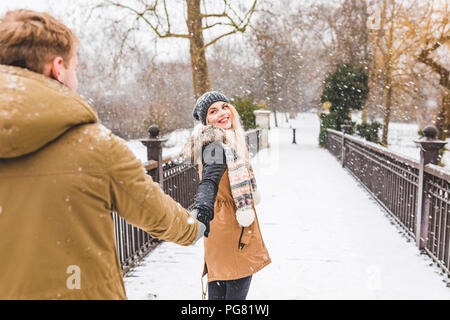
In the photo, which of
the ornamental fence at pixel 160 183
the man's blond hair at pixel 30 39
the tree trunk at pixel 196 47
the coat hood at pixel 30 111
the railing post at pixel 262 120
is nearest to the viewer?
the coat hood at pixel 30 111

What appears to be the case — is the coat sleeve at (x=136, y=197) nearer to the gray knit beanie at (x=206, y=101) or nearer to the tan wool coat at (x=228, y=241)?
the tan wool coat at (x=228, y=241)

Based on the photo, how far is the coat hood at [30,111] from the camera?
0.95 metres

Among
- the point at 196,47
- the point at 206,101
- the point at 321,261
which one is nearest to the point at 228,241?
the point at 206,101

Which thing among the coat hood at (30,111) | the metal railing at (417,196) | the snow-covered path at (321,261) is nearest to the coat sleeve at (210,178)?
the coat hood at (30,111)

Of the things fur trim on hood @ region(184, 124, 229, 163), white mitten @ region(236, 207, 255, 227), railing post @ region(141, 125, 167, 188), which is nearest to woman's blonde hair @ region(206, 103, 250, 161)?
fur trim on hood @ region(184, 124, 229, 163)

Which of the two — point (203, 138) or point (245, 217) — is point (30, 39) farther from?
point (245, 217)

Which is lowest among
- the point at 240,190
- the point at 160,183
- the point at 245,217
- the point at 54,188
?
the point at 160,183

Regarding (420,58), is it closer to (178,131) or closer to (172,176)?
(172,176)

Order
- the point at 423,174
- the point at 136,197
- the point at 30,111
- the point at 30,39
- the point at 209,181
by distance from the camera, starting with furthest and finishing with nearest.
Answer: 1. the point at 423,174
2. the point at 209,181
3. the point at 136,197
4. the point at 30,39
5. the point at 30,111

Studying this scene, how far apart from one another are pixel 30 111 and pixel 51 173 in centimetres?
18

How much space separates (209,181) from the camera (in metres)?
2.00

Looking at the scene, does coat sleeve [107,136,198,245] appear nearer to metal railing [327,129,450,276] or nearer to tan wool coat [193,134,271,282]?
tan wool coat [193,134,271,282]

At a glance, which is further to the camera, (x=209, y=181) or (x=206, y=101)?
(x=206, y=101)

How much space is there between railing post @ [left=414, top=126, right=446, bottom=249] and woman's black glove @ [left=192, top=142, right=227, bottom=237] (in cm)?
345
